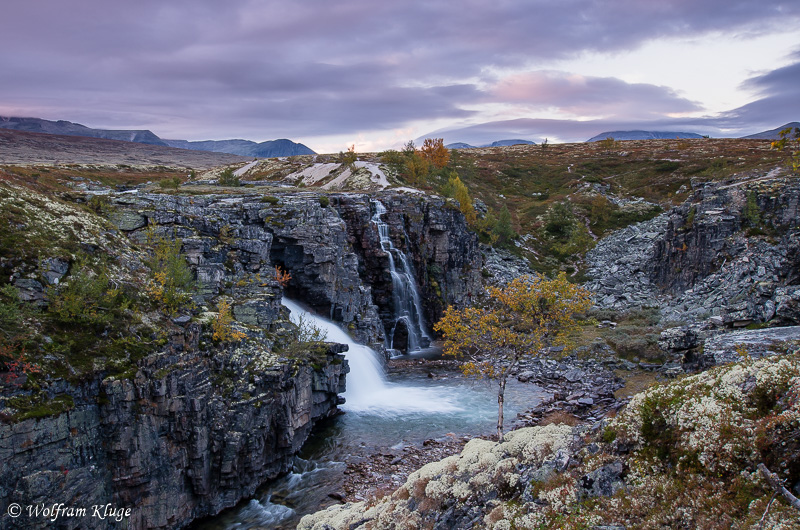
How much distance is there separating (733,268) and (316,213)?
4515 cm

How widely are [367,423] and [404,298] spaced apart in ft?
72.8

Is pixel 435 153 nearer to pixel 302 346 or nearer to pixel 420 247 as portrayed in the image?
pixel 420 247

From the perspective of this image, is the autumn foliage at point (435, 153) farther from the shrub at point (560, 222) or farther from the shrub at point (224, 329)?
the shrub at point (224, 329)

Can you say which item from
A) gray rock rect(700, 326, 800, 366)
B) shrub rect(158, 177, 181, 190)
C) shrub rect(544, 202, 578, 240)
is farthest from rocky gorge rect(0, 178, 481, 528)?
shrub rect(544, 202, 578, 240)

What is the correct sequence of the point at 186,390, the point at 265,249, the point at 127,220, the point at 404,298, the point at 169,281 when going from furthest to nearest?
the point at 404,298 < the point at 265,249 < the point at 127,220 < the point at 169,281 < the point at 186,390

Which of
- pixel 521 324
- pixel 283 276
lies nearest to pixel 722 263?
pixel 521 324

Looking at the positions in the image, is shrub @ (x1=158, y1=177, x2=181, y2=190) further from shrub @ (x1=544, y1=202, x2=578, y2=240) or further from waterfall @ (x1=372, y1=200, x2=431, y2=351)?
shrub @ (x1=544, y1=202, x2=578, y2=240)

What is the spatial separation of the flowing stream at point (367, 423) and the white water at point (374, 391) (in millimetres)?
71

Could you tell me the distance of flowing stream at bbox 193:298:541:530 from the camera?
2178 centimetres

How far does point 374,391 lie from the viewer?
35.5 m

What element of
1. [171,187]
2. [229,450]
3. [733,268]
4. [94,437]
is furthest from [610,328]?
[171,187]

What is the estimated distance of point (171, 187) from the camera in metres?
56.8

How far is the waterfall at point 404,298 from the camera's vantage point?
49806 mm

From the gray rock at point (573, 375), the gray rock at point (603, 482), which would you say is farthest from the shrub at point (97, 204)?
the gray rock at point (573, 375)
